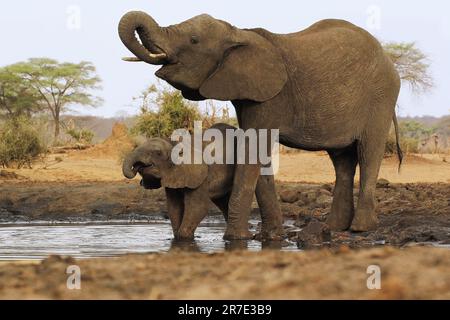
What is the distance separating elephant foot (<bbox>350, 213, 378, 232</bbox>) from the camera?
11.4 metres

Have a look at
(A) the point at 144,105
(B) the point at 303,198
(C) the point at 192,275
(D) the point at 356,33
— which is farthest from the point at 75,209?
(C) the point at 192,275

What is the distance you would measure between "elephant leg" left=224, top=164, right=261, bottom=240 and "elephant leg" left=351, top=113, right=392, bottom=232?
1.54 m

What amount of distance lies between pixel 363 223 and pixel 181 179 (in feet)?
7.84

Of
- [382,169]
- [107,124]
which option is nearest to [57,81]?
[382,169]

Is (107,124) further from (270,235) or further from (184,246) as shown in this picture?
(184,246)

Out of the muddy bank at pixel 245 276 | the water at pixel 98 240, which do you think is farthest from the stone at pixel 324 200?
the muddy bank at pixel 245 276

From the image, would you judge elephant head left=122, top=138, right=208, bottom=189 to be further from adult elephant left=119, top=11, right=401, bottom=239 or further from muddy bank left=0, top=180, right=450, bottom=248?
muddy bank left=0, top=180, right=450, bottom=248

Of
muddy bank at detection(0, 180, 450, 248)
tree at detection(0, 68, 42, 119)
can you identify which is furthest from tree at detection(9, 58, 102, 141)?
muddy bank at detection(0, 180, 450, 248)

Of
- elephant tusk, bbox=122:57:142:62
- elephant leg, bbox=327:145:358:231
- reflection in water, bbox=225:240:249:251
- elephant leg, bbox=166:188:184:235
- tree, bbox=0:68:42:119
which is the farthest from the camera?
tree, bbox=0:68:42:119

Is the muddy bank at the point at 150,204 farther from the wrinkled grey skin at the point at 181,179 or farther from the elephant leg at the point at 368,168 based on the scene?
the wrinkled grey skin at the point at 181,179

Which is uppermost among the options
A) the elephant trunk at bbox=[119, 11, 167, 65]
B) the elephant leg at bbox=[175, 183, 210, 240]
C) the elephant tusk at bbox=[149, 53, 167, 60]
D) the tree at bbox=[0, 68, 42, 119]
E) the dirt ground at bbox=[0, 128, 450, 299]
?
the elephant trunk at bbox=[119, 11, 167, 65]

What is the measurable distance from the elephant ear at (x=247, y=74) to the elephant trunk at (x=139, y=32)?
743 millimetres

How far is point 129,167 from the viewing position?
32.7 ft
